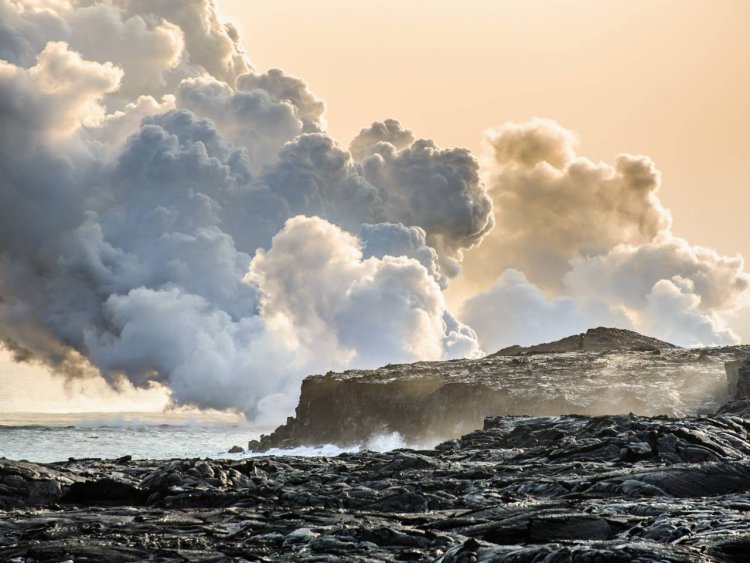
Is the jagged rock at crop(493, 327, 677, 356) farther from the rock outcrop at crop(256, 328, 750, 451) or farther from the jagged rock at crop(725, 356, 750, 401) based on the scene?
the jagged rock at crop(725, 356, 750, 401)

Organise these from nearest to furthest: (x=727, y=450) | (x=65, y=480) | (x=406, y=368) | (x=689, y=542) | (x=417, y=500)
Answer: (x=689, y=542) < (x=417, y=500) < (x=65, y=480) < (x=727, y=450) < (x=406, y=368)

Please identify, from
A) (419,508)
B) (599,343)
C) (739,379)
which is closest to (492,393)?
(739,379)

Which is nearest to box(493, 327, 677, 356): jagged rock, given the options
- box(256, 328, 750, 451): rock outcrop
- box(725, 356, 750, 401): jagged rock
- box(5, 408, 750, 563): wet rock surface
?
box(256, 328, 750, 451): rock outcrop

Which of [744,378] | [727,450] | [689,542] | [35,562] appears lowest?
[35,562]

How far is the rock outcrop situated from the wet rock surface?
164ft

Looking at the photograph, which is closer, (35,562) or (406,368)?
(35,562)

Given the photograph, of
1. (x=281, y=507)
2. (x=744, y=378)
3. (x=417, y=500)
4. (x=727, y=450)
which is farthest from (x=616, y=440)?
(x=744, y=378)

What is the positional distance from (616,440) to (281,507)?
18764mm

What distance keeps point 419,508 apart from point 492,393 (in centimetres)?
8194

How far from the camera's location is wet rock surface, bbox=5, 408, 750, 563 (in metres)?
15.4

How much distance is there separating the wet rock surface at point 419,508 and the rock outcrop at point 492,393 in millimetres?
49951

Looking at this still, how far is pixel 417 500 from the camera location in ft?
80.1

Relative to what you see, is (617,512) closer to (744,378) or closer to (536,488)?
(536,488)

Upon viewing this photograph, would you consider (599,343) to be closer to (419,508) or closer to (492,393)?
(492,393)
